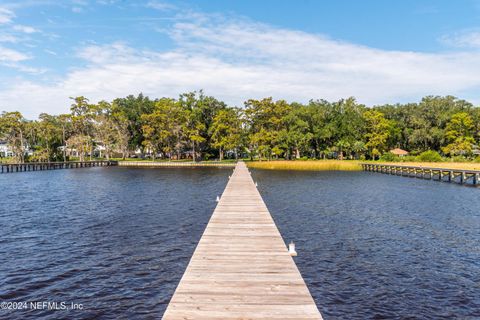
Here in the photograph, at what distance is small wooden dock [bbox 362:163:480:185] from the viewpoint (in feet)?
145

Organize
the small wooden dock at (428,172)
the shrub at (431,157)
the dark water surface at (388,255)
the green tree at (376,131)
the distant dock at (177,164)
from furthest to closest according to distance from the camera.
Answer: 1. the green tree at (376,131)
2. the distant dock at (177,164)
3. the shrub at (431,157)
4. the small wooden dock at (428,172)
5. the dark water surface at (388,255)

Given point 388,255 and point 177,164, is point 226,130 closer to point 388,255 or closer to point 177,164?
point 177,164

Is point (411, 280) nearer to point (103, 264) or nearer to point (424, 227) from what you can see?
point (424, 227)

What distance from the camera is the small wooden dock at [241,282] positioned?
6704mm

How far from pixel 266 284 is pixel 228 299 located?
1.17 m

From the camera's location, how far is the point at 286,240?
16.0 meters

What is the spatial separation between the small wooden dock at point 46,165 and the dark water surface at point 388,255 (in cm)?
5960

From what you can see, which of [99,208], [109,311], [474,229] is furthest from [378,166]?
[109,311]

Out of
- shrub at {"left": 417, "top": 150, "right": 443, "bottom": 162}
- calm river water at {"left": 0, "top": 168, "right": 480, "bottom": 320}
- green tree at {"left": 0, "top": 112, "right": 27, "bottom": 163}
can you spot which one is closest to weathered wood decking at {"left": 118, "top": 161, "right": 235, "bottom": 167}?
green tree at {"left": 0, "top": 112, "right": 27, "bottom": 163}

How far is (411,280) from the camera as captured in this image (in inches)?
457

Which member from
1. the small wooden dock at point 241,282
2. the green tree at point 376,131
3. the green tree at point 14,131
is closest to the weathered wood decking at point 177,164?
the green tree at point 14,131

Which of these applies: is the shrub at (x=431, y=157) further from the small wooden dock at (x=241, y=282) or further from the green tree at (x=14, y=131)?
the green tree at (x=14, y=131)

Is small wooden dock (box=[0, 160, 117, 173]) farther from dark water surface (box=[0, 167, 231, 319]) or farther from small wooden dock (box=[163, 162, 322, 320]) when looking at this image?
small wooden dock (box=[163, 162, 322, 320])

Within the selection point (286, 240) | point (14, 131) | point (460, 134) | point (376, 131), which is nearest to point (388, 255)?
point (286, 240)
